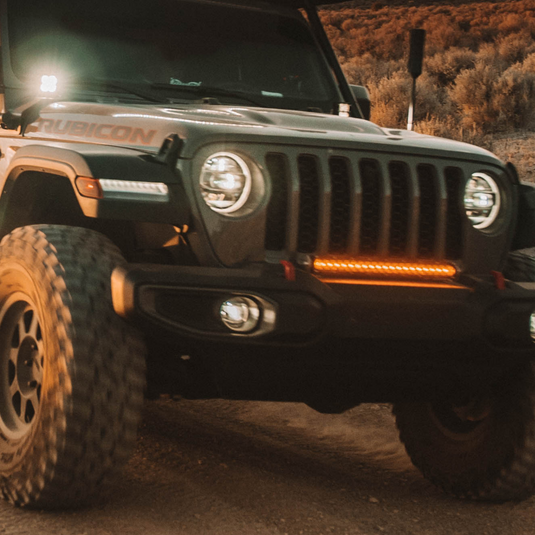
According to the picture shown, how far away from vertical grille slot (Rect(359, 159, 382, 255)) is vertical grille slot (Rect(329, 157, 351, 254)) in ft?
0.22

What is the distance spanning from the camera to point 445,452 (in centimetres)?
408

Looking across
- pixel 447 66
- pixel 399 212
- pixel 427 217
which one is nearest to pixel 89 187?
pixel 399 212

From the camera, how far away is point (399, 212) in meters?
3.43

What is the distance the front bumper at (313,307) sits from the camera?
9.73ft

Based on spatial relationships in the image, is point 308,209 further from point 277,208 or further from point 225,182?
point 225,182

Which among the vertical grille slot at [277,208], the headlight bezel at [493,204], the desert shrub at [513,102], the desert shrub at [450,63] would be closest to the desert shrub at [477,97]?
the desert shrub at [450,63]

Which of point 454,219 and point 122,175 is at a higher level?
point 122,175

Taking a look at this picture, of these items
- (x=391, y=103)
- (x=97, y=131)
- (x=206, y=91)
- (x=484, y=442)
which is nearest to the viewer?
(x=97, y=131)

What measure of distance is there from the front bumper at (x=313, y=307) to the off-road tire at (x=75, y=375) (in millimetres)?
142

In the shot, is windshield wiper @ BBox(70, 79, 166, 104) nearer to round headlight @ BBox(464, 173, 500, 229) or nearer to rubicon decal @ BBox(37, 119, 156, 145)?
rubicon decal @ BBox(37, 119, 156, 145)

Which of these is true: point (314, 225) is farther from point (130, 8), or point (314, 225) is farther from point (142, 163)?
point (130, 8)

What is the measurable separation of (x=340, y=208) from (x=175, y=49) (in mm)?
1844

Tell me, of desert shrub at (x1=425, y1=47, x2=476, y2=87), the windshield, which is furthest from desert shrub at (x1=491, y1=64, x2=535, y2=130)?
the windshield

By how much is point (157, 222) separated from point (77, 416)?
27.0 inches
